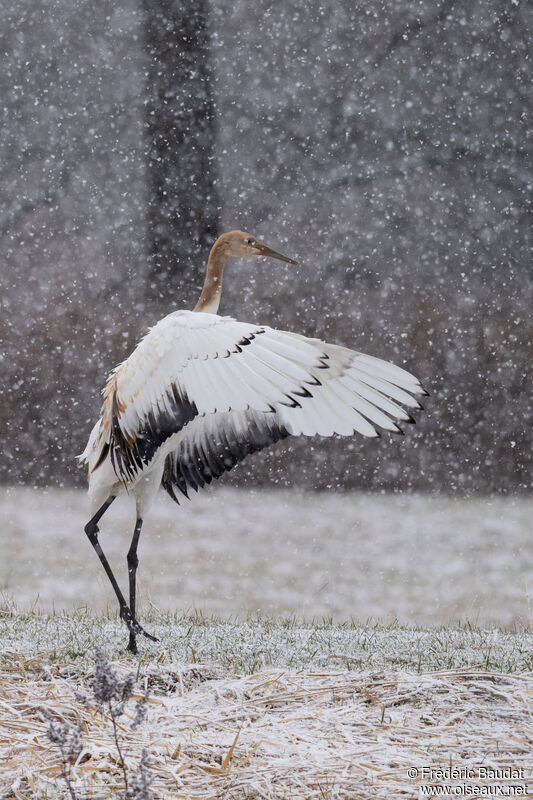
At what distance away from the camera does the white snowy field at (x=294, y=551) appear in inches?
228

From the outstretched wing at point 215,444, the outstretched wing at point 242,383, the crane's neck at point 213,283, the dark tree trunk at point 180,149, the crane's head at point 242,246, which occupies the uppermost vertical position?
the dark tree trunk at point 180,149

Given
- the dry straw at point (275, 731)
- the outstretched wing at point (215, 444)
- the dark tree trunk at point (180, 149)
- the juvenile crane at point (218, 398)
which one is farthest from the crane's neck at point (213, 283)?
the dark tree trunk at point (180, 149)

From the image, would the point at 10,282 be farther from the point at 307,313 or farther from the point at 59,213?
the point at 307,313

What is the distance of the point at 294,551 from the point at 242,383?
15.1 ft

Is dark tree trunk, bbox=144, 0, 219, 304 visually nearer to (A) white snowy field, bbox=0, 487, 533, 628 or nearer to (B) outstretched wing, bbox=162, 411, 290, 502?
(A) white snowy field, bbox=0, 487, 533, 628

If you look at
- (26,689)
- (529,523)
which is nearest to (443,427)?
(529,523)

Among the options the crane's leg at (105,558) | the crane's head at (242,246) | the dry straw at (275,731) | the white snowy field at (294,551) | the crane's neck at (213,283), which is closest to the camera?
the dry straw at (275,731)

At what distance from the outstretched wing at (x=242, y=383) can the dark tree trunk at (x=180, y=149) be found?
18.4ft

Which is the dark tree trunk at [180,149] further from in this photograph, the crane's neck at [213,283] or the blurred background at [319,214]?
the crane's neck at [213,283]

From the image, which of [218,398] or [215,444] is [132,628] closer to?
[215,444]

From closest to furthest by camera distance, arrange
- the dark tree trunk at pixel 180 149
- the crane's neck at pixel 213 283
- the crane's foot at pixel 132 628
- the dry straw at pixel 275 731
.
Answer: the dry straw at pixel 275 731 → the crane's foot at pixel 132 628 → the crane's neck at pixel 213 283 → the dark tree trunk at pixel 180 149

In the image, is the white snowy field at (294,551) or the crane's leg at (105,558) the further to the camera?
the white snowy field at (294,551)

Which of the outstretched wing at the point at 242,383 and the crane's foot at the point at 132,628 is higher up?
the outstretched wing at the point at 242,383

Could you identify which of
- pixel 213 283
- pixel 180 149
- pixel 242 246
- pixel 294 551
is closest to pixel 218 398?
pixel 213 283
